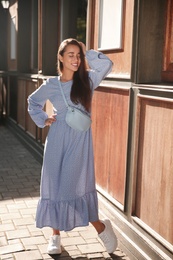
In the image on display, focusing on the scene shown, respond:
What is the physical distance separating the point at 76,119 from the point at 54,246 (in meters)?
1.19

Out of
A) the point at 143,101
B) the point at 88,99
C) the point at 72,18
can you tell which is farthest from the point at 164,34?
the point at 72,18

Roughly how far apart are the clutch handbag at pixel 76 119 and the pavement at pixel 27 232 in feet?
3.83

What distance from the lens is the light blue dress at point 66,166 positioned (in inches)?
130

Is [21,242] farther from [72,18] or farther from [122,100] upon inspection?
[72,18]

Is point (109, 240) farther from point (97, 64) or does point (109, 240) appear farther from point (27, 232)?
point (97, 64)

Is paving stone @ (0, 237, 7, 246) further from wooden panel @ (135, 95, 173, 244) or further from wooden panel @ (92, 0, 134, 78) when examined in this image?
wooden panel @ (92, 0, 134, 78)

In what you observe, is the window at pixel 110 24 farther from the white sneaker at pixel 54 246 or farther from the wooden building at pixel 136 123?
the white sneaker at pixel 54 246

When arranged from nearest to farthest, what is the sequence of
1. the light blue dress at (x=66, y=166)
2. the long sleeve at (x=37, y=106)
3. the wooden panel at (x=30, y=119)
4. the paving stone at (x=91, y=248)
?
Result: the light blue dress at (x=66, y=166) < the long sleeve at (x=37, y=106) < the paving stone at (x=91, y=248) < the wooden panel at (x=30, y=119)

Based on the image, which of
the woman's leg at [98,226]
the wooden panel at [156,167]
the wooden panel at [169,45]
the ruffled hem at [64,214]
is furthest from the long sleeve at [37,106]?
the wooden panel at [169,45]

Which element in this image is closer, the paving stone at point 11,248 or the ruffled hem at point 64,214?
the ruffled hem at point 64,214

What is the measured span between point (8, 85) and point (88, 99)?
787cm

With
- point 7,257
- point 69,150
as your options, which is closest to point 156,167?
point 69,150

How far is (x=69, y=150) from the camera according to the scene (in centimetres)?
331

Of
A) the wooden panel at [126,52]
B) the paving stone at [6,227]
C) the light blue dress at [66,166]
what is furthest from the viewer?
the paving stone at [6,227]
